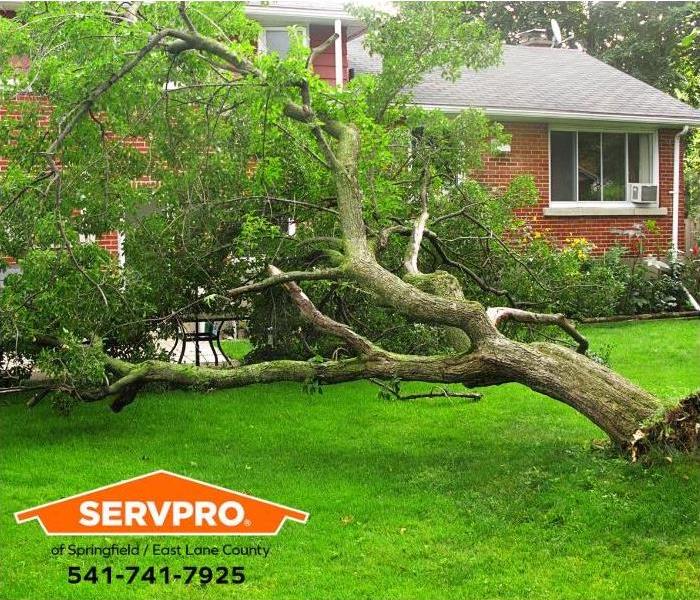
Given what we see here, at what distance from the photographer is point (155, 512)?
3.40 meters

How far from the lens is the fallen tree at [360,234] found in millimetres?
5000

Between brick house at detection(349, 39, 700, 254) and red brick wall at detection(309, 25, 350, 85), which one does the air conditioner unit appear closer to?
brick house at detection(349, 39, 700, 254)

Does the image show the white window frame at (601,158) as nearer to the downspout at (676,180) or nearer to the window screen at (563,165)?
the window screen at (563,165)

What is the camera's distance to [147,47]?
5.25 m

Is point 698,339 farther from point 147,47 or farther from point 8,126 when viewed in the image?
point 8,126

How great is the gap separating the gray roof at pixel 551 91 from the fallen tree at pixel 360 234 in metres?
4.27

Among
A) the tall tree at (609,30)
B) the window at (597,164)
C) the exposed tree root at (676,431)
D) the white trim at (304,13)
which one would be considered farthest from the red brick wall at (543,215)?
the exposed tree root at (676,431)

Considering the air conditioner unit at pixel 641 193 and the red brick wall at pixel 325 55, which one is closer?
the red brick wall at pixel 325 55

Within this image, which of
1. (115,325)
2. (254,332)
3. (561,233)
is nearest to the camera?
(115,325)

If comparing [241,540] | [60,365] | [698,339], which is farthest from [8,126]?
[698,339]

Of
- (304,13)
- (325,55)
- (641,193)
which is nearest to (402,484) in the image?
(304,13)

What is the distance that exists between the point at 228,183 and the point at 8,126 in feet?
5.64

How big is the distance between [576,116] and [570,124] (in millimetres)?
282

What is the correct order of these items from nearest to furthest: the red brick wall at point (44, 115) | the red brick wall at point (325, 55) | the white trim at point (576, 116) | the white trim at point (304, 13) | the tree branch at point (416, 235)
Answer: the tree branch at point (416, 235)
the red brick wall at point (44, 115)
the white trim at point (304, 13)
the white trim at point (576, 116)
the red brick wall at point (325, 55)
